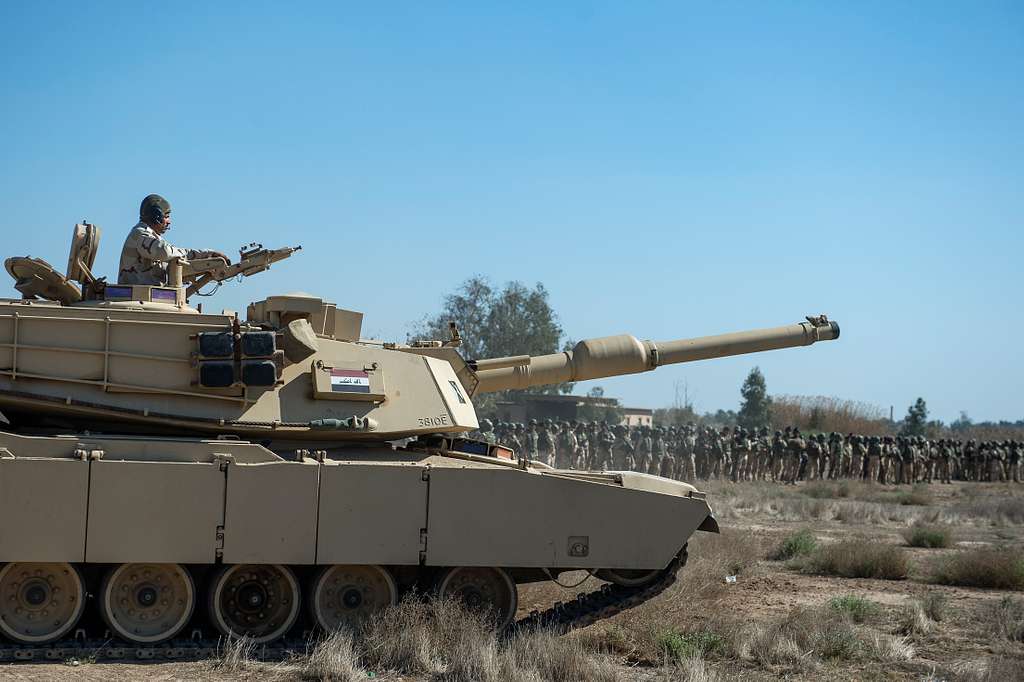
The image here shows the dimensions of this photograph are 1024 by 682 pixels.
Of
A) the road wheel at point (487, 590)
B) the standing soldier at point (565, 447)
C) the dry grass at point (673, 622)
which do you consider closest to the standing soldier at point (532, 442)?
the standing soldier at point (565, 447)

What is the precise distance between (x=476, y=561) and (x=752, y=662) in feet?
8.80

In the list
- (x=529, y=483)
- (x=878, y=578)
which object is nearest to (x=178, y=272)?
(x=529, y=483)

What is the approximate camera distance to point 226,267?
11305 millimetres

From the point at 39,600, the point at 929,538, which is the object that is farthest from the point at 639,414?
the point at 39,600

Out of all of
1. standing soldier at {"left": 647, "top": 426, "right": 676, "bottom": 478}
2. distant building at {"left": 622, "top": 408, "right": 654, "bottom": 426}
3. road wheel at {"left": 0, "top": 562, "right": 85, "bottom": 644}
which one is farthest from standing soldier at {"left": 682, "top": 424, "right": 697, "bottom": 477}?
distant building at {"left": 622, "top": 408, "right": 654, "bottom": 426}

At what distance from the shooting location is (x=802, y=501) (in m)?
26.0

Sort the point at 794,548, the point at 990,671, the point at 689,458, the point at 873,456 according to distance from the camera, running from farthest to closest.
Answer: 1. the point at 873,456
2. the point at 689,458
3. the point at 794,548
4. the point at 990,671

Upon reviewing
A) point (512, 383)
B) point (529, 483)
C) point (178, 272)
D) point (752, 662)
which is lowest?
point (752, 662)

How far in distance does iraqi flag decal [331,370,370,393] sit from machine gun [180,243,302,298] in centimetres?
193

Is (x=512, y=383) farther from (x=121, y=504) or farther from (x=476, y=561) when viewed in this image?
(x=121, y=504)

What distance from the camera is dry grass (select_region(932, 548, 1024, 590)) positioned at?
14828 millimetres

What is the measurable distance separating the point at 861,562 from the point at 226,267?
9.83 m

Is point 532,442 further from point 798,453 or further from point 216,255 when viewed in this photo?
point 216,255

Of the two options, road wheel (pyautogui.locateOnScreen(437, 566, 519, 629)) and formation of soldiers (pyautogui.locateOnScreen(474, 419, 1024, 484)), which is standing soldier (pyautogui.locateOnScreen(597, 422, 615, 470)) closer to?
formation of soldiers (pyautogui.locateOnScreen(474, 419, 1024, 484))
